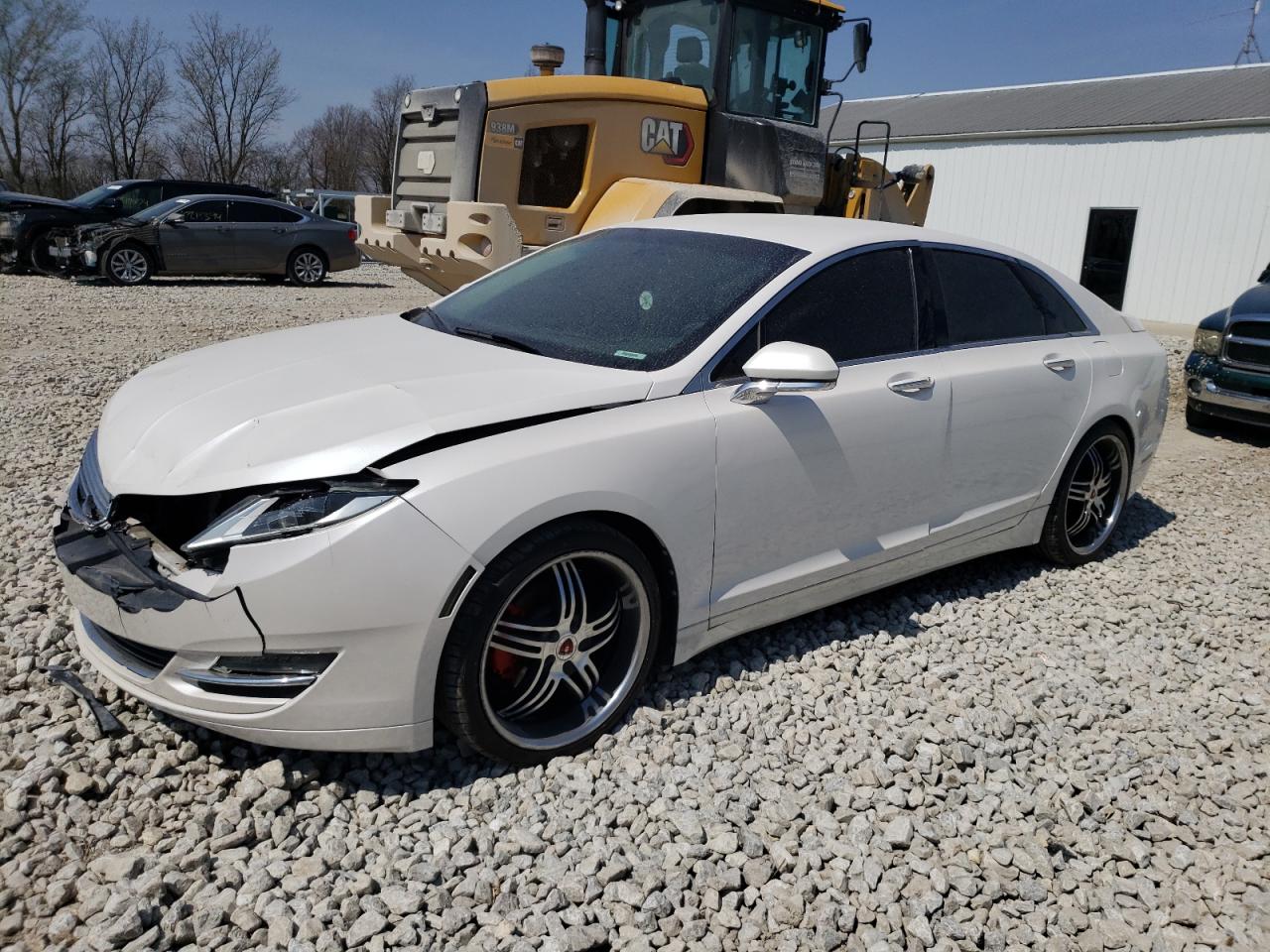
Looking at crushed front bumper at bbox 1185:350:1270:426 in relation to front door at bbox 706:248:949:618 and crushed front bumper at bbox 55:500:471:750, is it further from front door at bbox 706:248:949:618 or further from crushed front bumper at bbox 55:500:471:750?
crushed front bumper at bbox 55:500:471:750

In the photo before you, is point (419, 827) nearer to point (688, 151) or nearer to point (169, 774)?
point (169, 774)

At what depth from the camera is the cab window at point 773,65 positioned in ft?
27.9

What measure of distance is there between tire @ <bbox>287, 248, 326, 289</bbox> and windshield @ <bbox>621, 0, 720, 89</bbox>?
963 centimetres

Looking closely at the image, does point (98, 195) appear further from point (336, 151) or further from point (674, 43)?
point (336, 151)

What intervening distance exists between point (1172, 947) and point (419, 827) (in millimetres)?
1959

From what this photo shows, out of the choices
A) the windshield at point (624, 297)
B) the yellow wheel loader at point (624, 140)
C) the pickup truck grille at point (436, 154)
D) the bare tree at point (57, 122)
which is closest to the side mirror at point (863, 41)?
the yellow wheel loader at point (624, 140)

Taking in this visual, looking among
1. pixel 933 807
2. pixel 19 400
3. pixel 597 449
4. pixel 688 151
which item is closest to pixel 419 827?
pixel 597 449

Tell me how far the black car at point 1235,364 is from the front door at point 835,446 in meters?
5.79

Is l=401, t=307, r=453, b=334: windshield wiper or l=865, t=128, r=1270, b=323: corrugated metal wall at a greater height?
l=865, t=128, r=1270, b=323: corrugated metal wall

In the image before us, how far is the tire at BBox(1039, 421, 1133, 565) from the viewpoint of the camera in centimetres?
473

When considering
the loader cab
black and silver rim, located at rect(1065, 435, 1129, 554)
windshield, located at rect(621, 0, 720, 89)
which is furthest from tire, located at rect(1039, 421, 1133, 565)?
windshield, located at rect(621, 0, 720, 89)

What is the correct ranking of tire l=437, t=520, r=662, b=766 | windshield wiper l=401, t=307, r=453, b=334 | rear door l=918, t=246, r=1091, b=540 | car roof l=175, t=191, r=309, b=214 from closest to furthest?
tire l=437, t=520, r=662, b=766, windshield wiper l=401, t=307, r=453, b=334, rear door l=918, t=246, r=1091, b=540, car roof l=175, t=191, r=309, b=214

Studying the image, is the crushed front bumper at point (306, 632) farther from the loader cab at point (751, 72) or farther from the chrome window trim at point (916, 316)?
the loader cab at point (751, 72)

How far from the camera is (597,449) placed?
289cm
